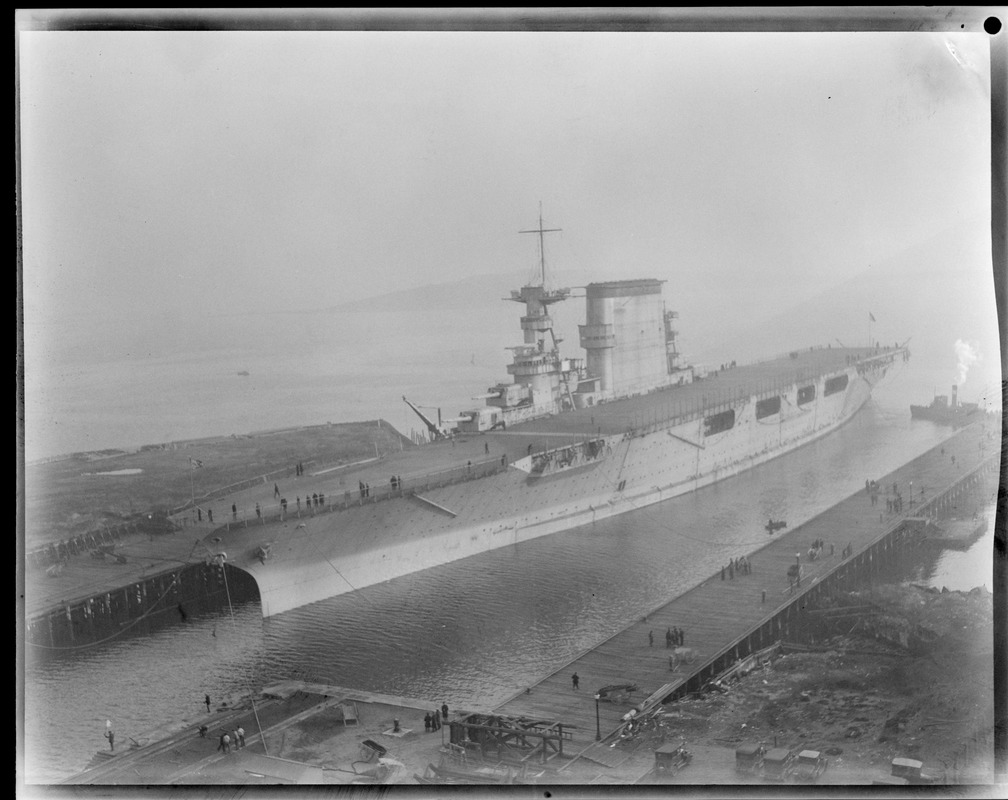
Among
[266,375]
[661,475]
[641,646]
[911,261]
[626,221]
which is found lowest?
[641,646]

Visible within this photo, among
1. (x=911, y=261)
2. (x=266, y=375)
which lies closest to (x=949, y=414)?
(x=911, y=261)

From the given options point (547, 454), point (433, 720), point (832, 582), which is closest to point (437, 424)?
point (547, 454)

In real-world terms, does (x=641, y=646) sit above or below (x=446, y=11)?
below

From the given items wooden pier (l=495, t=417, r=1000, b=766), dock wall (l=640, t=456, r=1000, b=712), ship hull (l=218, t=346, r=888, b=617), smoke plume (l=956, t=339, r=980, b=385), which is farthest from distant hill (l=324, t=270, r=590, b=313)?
dock wall (l=640, t=456, r=1000, b=712)

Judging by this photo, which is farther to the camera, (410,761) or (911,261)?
(911,261)

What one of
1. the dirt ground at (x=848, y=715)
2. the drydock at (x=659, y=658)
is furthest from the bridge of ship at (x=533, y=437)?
the dirt ground at (x=848, y=715)

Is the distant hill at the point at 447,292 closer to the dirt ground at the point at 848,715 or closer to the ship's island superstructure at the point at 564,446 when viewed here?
the ship's island superstructure at the point at 564,446

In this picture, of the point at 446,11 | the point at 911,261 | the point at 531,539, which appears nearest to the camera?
the point at 446,11

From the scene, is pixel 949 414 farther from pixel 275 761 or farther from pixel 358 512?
pixel 275 761

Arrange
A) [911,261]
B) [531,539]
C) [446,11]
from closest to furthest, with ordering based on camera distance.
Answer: [446,11] < [911,261] < [531,539]
